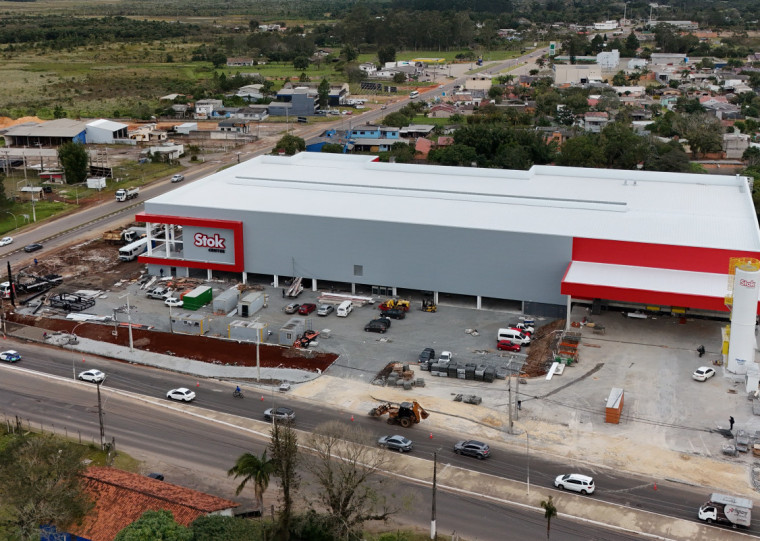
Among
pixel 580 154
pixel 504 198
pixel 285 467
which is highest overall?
pixel 504 198

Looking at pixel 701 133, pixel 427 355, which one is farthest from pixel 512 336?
pixel 701 133

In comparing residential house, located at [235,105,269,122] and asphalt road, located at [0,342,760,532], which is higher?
residential house, located at [235,105,269,122]

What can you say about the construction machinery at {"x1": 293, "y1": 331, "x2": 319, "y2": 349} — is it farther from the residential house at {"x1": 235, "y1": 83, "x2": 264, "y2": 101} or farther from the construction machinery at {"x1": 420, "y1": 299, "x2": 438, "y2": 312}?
the residential house at {"x1": 235, "y1": 83, "x2": 264, "y2": 101}

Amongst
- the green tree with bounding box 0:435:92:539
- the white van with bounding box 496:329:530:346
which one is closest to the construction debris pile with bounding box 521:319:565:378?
the white van with bounding box 496:329:530:346

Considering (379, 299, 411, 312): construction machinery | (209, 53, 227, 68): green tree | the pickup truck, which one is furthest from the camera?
(209, 53, 227, 68): green tree

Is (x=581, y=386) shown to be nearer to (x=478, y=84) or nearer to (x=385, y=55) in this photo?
(x=478, y=84)

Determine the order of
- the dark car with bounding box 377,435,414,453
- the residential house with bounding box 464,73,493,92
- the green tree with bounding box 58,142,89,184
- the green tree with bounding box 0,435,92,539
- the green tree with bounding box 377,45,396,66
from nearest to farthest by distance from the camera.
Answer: the green tree with bounding box 0,435,92,539 → the dark car with bounding box 377,435,414,453 → the green tree with bounding box 58,142,89,184 → the residential house with bounding box 464,73,493,92 → the green tree with bounding box 377,45,396,66
